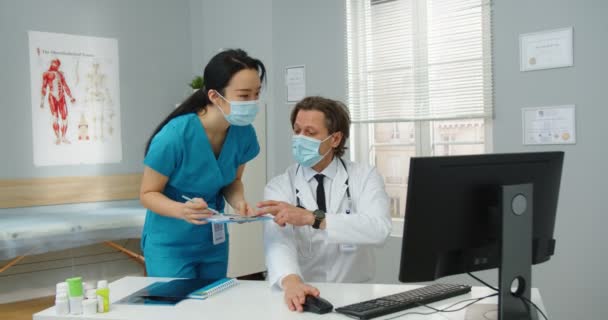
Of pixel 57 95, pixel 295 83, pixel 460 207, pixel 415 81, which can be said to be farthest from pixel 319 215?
pixel 57 95

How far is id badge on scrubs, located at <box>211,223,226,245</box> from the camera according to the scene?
2014 millimetres

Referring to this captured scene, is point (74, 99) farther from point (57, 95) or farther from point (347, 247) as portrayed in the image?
point (347, 247)

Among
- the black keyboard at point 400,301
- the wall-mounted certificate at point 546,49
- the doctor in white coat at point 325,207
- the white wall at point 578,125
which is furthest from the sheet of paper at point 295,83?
the black keyboard at point 400,301

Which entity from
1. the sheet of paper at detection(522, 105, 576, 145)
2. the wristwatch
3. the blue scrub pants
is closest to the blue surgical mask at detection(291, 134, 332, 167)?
the wristwatch

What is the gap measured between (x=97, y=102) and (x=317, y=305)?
3.41 m

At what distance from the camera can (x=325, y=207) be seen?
2.04m

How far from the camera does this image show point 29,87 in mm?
4012

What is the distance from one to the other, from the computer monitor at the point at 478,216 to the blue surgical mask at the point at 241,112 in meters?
0.88

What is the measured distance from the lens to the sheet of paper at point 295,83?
4090 millimetres

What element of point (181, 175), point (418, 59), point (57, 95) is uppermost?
point (418, 59)

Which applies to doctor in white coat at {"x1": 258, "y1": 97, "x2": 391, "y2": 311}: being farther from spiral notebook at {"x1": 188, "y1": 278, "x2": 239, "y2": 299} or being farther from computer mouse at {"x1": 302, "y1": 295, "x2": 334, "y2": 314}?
computer mouse at {"x1": 302, "y1": 295, "x2": 334, "y2": 314}

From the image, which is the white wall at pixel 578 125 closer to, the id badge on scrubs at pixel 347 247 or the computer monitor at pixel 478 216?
the id badge on scrubs at pixel 347 247

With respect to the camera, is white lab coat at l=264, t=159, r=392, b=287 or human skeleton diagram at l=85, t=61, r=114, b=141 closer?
white lab coat at l=264, t=159, r=392, b=287

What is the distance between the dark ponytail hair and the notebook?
1.64 feet
